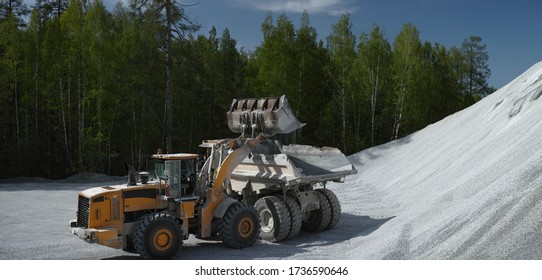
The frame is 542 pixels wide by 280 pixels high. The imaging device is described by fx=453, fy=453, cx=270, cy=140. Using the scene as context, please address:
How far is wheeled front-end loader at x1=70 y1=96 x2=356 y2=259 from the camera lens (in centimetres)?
686

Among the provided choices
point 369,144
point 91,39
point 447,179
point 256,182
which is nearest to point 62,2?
point 91,39

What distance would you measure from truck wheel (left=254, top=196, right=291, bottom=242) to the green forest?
9544mm

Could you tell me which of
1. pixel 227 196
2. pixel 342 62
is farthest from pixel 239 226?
pixel 342 62

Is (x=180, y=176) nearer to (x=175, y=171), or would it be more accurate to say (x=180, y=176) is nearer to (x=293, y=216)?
(x=175, y=171)

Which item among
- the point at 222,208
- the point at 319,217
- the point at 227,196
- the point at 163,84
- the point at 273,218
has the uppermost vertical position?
the point at 163,84

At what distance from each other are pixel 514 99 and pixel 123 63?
15974 millimetres

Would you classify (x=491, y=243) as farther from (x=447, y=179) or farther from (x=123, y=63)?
(x=123, y=63)

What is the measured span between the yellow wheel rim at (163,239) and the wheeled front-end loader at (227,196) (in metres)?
0.01

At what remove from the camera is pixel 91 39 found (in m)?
20.4

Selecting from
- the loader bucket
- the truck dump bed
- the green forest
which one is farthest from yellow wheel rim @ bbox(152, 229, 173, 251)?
the green forest

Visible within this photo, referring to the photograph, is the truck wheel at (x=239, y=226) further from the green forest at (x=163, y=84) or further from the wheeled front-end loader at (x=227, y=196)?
the green forest at (x=163, y=84)

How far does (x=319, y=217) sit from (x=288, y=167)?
143cm

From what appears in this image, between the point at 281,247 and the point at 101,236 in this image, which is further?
the point at 281,247

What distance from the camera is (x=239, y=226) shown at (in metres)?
7.77
